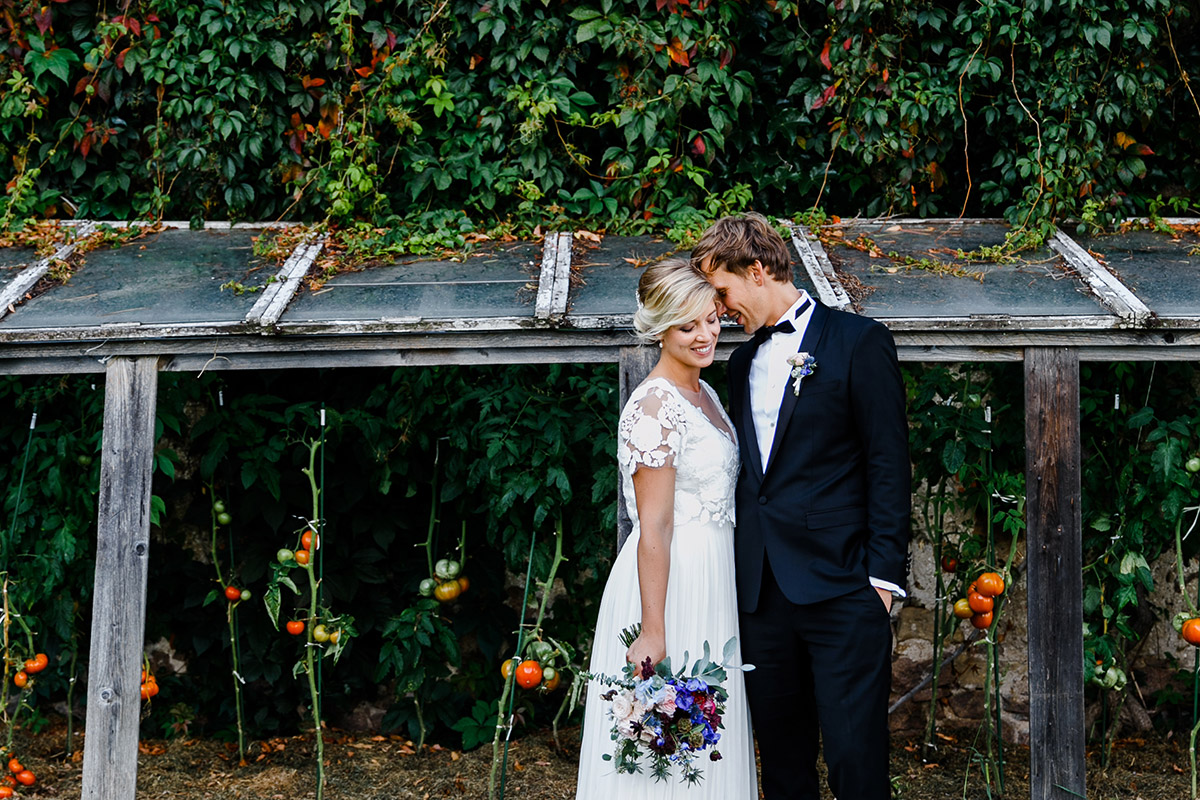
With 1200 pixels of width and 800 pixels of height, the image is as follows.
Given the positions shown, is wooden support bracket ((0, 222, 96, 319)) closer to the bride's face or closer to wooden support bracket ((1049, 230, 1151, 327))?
the bride's face

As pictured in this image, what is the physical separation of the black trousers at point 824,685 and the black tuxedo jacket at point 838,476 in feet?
0.27

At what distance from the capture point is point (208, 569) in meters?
5.14

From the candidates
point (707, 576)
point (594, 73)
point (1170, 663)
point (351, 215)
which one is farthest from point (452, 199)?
point (1170, 663)

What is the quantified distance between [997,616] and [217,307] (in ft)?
10.5

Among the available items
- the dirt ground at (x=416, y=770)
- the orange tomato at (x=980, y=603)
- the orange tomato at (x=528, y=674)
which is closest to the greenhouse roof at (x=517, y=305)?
the orange tomato at (x=980, y=603)

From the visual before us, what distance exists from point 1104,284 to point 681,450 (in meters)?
1.84

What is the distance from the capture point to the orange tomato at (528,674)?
3965mm

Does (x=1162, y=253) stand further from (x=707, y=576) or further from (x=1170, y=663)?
(x=707, y=576)

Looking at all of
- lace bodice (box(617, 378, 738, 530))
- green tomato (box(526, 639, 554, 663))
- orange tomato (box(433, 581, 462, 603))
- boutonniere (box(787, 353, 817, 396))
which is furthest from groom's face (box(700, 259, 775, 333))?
orange tomato (box(433, 581, 462, 603))

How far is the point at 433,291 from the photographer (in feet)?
12.8

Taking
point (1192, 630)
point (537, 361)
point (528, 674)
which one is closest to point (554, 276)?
point (537, 361)

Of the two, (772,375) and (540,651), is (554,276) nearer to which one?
(772,375)

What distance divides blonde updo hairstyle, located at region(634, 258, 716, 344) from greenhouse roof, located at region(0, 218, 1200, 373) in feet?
1.91

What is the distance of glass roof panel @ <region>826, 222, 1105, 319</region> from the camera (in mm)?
3621
